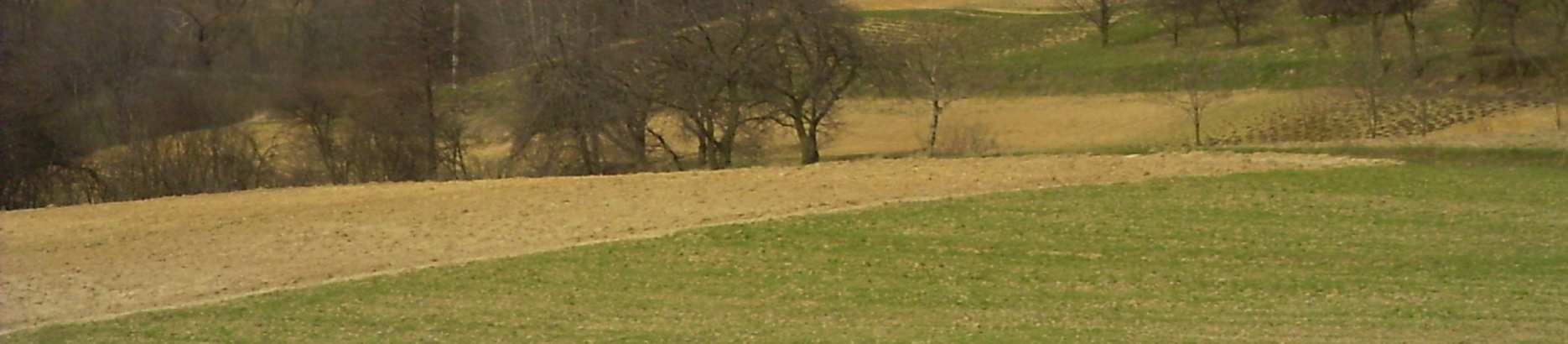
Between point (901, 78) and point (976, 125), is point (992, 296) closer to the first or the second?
point (901, 78)

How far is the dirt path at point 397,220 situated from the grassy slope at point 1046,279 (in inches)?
55.7

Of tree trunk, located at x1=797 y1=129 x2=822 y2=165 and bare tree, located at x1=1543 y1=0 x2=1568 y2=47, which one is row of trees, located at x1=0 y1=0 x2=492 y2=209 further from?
bare tree, located at x1=1543 y1=0 x2=1568 y2=47

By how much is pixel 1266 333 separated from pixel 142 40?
4233 centimetres

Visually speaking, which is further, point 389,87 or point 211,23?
point 211,23

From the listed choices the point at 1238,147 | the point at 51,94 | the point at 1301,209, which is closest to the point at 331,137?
the point at 51,94

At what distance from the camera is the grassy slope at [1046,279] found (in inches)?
677

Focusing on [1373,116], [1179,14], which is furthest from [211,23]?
[1373,116]

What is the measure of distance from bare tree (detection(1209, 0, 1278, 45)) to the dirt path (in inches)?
1323

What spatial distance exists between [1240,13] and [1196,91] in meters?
16.1

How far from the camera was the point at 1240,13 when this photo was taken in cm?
6378

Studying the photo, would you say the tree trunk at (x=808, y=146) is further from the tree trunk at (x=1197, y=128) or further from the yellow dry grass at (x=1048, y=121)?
the tree trunk at (x=1197, y=128)

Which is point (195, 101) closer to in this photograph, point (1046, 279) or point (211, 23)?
point (211, 23)

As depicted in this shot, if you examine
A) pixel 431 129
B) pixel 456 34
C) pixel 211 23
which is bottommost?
pixel 431 129

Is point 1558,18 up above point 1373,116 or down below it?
above
